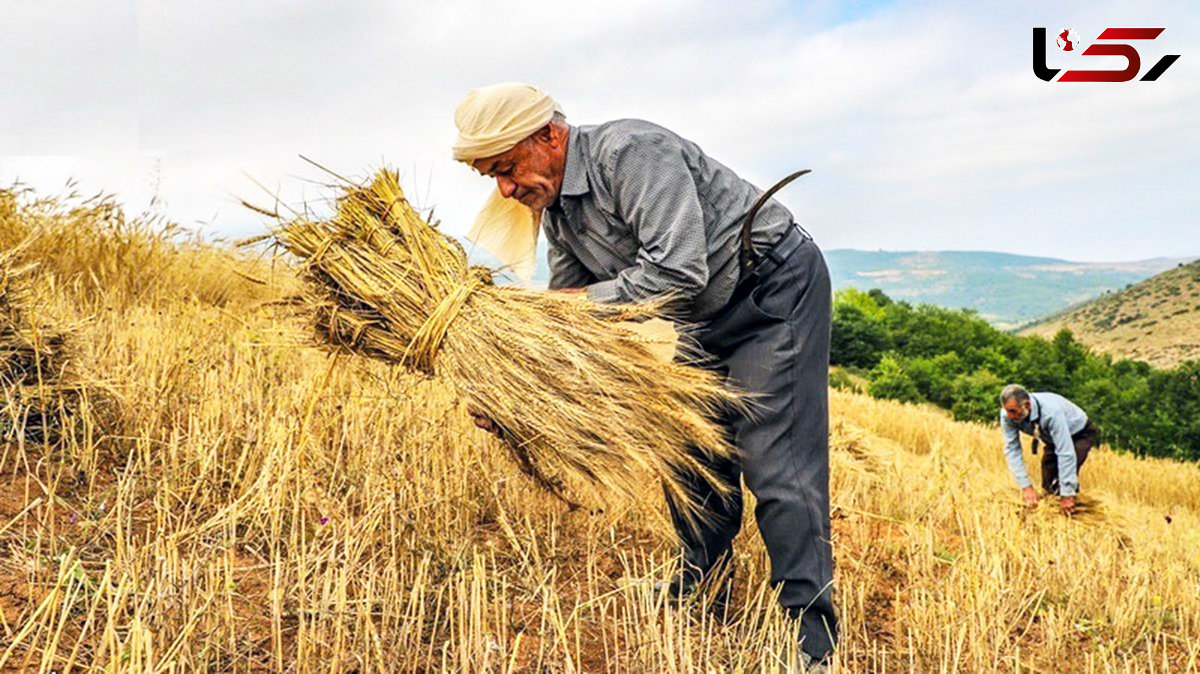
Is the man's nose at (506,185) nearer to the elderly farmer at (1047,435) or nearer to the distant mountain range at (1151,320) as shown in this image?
the elderly farmer at (1047,435)

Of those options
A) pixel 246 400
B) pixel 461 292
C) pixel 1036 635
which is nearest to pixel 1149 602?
pixel 1036 635

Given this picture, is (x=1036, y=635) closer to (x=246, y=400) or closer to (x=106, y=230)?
(x=246, y=400)

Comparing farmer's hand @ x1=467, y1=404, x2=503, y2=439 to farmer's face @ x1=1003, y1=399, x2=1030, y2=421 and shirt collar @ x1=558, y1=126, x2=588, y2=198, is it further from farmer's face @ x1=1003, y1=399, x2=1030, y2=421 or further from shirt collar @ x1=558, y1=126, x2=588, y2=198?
farmer's face @ x1=1003, y1=399, x2=1030, y2=421

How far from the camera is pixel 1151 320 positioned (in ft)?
222

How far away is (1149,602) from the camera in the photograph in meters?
3.93

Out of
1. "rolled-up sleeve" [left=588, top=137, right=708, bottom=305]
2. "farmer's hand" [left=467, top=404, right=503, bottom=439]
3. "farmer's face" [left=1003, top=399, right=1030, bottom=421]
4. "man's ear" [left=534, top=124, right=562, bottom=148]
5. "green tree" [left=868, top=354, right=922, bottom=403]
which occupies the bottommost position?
"green tree" [left=868, top=354, right=922, bottom=403]

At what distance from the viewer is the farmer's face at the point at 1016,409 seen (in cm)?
813

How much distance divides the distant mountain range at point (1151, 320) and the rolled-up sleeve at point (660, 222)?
60.0 meters

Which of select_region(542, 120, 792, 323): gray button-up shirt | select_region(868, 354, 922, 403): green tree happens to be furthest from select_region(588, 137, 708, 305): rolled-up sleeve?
select_region(868, 354, 922, 403): green tree

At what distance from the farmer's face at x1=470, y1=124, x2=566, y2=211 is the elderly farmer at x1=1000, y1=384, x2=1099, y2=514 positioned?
630 centimetres

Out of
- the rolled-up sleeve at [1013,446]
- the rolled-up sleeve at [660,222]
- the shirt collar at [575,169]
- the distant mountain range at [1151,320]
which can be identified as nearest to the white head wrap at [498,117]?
the shirt collar at [575,169]

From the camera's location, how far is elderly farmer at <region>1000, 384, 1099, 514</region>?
809 centimetres

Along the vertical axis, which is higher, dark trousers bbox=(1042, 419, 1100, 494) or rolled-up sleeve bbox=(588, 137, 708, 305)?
rolled-up sleeve bbox=(588, 137, 708, 305)

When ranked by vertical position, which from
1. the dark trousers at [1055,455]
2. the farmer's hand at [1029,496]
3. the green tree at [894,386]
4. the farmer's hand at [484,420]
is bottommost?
the green tree at [894,386]
